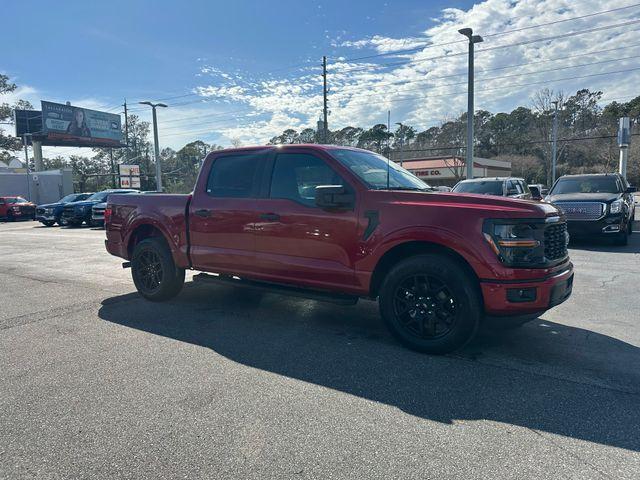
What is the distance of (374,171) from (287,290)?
64.2 inches

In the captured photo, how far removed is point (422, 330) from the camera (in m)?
4.14

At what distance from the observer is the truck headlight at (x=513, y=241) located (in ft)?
12.3

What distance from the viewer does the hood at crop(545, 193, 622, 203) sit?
1057cm

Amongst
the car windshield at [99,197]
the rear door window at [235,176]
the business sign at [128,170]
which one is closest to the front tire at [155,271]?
the rear door window at [235,176]

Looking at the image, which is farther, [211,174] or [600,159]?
[600,159]

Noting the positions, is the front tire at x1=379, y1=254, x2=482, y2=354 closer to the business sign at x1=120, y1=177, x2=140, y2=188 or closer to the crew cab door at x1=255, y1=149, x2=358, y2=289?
the crew cab door at x1=255, y1=149, x2=358, y2=289

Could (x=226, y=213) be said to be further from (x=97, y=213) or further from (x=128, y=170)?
(x=128, y=170)

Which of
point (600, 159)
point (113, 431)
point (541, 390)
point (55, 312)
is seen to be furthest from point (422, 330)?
point (600, 159)

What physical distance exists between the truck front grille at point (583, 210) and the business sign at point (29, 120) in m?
53.7

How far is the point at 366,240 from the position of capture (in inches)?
171

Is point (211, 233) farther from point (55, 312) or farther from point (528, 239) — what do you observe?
point (528, 239)

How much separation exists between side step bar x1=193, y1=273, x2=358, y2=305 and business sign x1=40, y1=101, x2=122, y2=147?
2078 inches

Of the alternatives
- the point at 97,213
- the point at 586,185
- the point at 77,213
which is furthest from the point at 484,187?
the point at 77,213

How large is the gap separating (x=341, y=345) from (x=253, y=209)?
72.2 inches
